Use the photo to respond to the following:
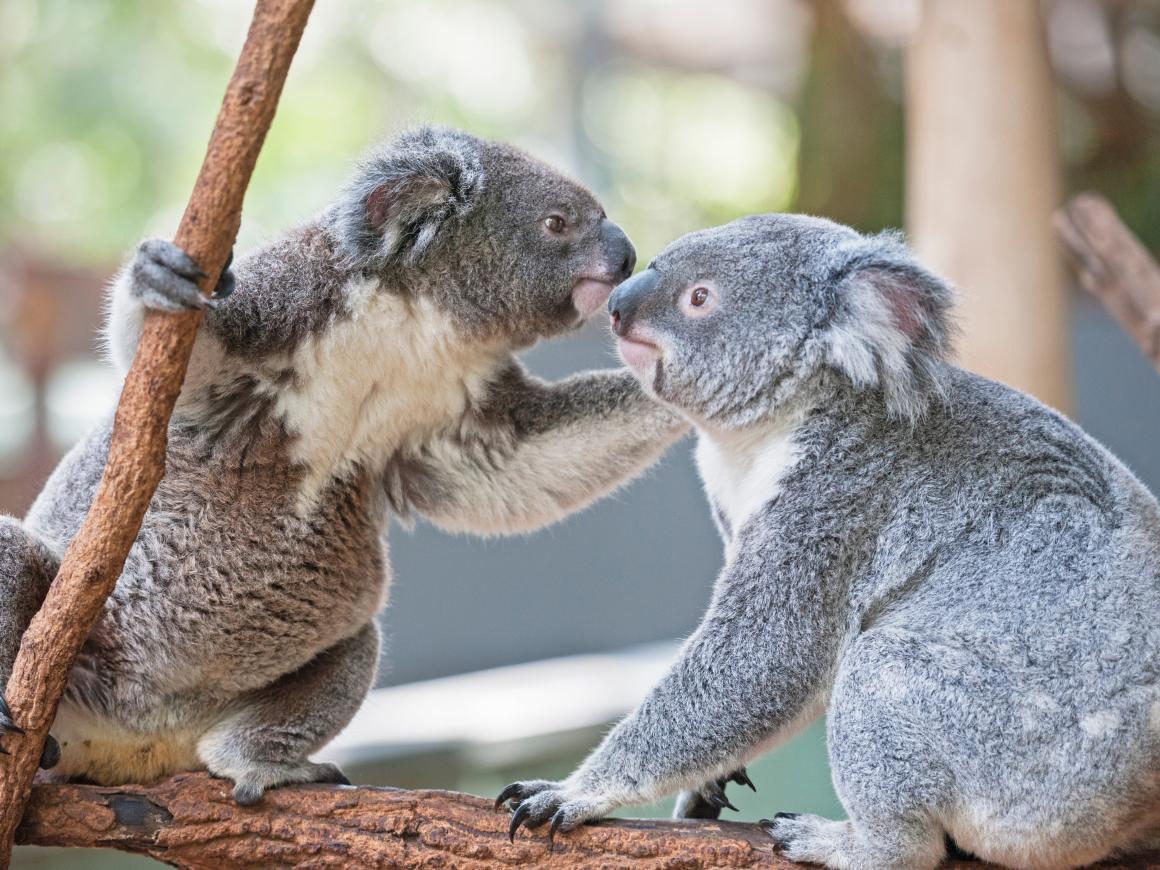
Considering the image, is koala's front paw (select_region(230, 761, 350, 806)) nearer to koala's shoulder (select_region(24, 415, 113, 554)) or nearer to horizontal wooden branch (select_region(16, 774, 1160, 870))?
horizontal wooden branch (select_region(16, 774, 1160, 870))

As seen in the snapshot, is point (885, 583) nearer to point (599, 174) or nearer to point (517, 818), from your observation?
point (517, 818)

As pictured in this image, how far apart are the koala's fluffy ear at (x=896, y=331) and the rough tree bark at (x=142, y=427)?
4.26 ft

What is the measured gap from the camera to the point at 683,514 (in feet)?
29.2

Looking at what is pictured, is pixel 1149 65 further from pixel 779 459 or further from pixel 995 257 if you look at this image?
pixel 779 459

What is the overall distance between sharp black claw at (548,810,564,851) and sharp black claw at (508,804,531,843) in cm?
6

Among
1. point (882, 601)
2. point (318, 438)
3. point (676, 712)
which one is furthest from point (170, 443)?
point (882, 601)

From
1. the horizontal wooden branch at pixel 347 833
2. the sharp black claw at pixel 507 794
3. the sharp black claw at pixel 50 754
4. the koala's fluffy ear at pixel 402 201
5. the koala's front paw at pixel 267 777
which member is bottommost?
the horizontal wooden branch at pixel 347 833

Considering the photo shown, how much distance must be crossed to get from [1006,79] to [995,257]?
0.77m

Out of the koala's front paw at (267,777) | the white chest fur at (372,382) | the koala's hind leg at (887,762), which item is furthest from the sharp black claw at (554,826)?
the white chest fur at (372,382)

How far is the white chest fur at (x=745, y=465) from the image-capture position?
2.71m

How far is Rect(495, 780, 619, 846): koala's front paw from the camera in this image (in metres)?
2.52

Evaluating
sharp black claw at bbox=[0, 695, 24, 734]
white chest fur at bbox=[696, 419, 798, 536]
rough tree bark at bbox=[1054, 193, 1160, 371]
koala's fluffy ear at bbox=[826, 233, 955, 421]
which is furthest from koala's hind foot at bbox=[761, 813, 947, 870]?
rough tree bark at bbox=[1054, 193, 1160, 371]

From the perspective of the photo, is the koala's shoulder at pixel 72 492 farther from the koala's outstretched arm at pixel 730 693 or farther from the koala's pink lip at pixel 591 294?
the koala's outstretched arm at pixel 730 693

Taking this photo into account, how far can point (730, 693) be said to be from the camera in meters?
2.48
